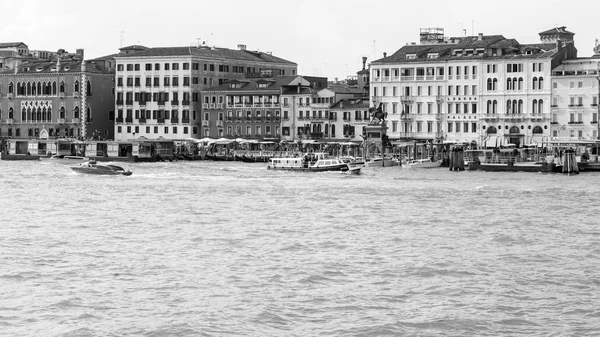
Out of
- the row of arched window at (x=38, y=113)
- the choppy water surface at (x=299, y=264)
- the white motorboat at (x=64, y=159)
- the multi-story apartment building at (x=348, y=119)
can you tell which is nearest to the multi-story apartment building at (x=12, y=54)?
the row of arched window at (x=38, y=113)

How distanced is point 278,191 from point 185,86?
127ft

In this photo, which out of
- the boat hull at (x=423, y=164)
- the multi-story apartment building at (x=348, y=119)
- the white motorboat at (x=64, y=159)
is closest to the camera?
the boat hull at (x=423, y=164)

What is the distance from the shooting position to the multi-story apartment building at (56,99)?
3337 inches

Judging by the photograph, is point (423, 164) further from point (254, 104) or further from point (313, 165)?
point (254, 104)

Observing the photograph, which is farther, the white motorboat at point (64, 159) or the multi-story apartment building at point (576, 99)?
the white motorboat at point (64, 159)

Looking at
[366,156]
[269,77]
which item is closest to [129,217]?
[366,156]

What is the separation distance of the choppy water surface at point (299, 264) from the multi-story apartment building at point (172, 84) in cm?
3975

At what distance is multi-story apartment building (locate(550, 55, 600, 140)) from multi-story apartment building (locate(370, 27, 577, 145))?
447mm

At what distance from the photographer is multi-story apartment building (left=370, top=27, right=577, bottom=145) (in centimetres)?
6769

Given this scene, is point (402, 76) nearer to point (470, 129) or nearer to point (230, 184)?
point (470, 129)

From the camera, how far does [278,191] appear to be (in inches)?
1690

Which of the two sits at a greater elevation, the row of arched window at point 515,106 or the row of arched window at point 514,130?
the row of arched window at point 515,106

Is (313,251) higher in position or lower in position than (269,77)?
lower

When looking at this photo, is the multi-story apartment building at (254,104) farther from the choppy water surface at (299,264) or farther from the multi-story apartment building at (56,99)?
the choppy water surface at (299,264)
